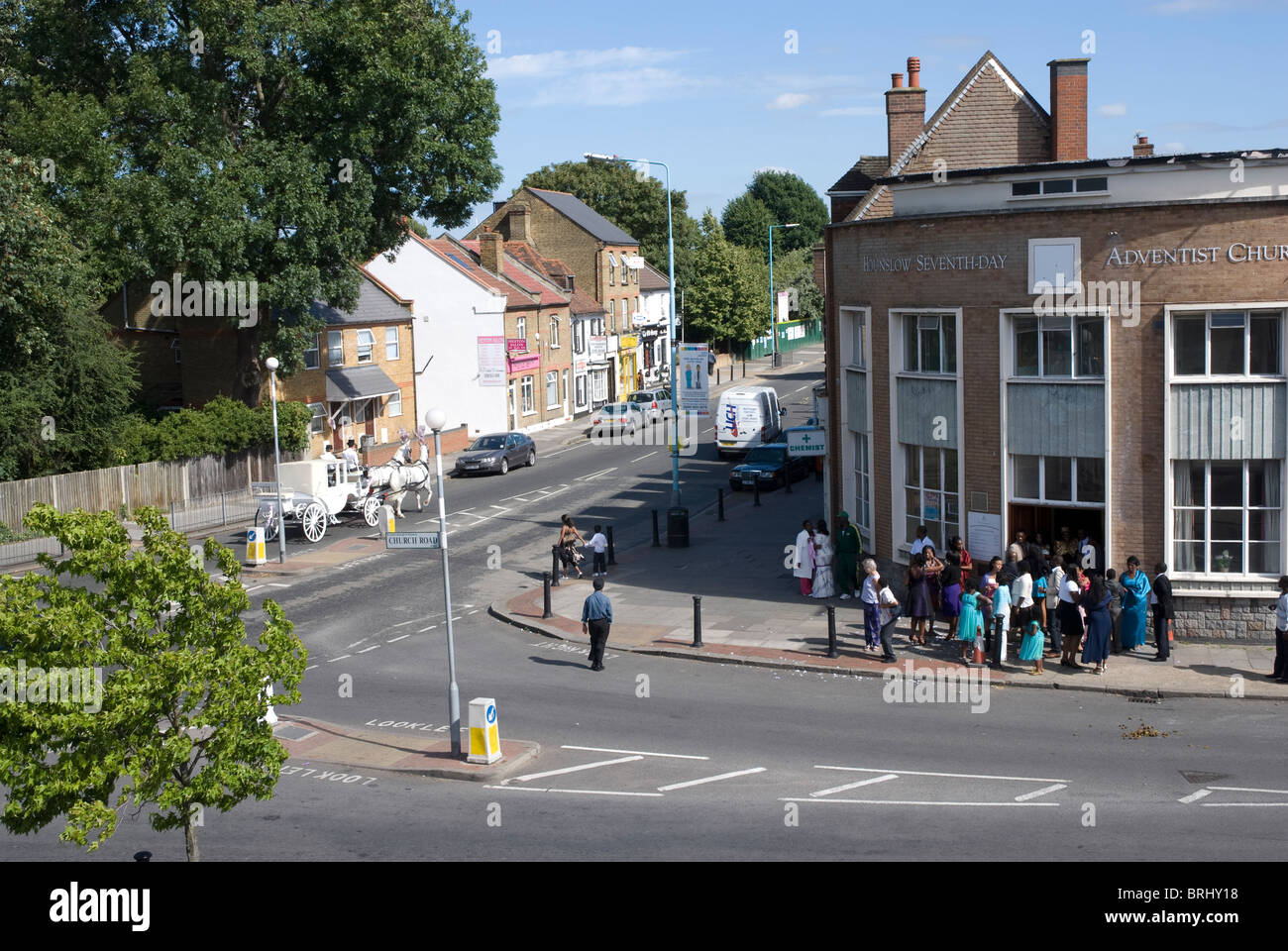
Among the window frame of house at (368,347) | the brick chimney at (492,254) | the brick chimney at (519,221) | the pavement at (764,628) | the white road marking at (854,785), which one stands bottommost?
the white road marking at (854,785)

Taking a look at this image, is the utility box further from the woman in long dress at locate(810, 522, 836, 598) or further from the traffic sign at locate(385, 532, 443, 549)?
the woman in long dress at locate(810, 522, 836, 598)

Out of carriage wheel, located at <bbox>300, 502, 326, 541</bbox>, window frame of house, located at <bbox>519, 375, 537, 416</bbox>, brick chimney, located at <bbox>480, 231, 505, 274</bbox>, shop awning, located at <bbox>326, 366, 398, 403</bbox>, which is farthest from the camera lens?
brick chimney, located at <bbox>480, 231, 505, 274</bbox>

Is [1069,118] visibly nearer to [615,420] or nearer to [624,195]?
[615,420]

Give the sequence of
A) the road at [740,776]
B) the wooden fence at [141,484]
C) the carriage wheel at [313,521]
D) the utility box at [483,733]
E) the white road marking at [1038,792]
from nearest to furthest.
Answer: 1. the road at [740,776]
2. the white road marking at [1038,792]
3. the utility box at [483,733]
4. the carriage wheel at [313,521]
5. the wooden fence at [141,484]

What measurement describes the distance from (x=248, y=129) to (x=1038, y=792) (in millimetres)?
31355

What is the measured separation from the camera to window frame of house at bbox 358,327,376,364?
152 ft

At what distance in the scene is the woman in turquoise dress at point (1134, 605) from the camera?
1983 centimetres

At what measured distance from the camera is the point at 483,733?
50.8ft

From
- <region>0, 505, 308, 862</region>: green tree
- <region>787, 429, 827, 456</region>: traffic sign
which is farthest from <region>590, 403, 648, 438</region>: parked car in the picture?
<region>0, 505, 308, 862</region>: green tree

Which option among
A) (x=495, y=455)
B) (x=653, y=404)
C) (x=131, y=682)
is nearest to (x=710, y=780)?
(x=131, y=682)

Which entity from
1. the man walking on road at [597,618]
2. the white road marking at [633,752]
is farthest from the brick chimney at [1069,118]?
the white road marking at [633,752]

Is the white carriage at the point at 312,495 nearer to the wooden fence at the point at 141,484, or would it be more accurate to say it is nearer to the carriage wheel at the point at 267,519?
the carriage wheel at the point at 267,519

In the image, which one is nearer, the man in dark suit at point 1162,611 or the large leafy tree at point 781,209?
the man in dark suit at point 1162,611

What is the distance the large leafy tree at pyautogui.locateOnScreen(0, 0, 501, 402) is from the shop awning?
5.00 metres
